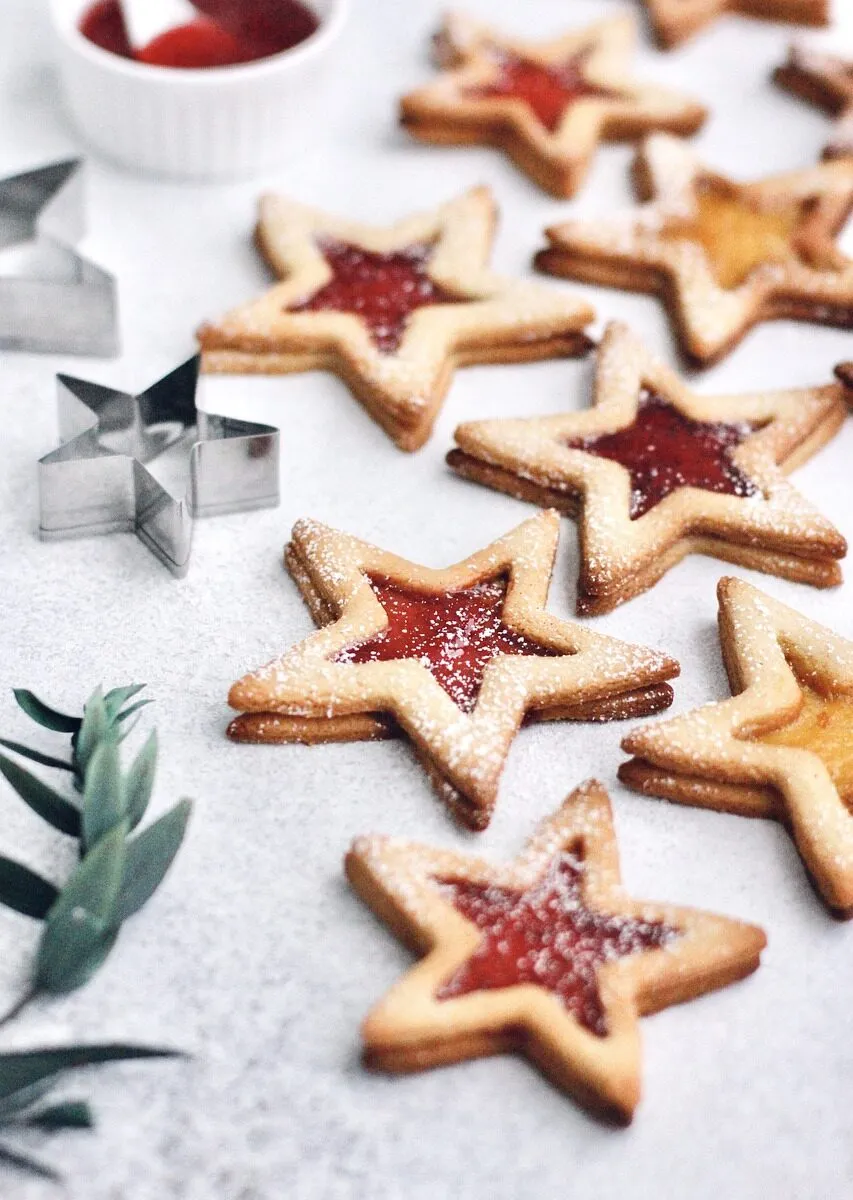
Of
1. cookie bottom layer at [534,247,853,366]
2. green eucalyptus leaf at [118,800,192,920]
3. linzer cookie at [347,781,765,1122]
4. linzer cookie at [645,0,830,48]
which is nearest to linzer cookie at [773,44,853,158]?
linzer cookie at [645,0,830,48]

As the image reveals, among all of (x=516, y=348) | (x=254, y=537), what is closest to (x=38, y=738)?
(x=254, y=537)

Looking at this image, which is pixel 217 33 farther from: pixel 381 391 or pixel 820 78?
pixel 820 78

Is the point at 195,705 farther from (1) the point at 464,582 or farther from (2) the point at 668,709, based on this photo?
(2) the point at 668,709

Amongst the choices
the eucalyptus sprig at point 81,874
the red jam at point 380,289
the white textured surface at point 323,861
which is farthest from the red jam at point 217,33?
the eucalyptus sprig at point 81,874

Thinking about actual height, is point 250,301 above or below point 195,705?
above

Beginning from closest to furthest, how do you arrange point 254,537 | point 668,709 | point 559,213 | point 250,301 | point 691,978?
point 691,978 → point 668,709 → point 254,537 → point 250,301 → point 559,213

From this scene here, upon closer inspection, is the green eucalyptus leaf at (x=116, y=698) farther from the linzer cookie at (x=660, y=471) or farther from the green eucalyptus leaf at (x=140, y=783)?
the linzer cookie at (x=660, y=471)

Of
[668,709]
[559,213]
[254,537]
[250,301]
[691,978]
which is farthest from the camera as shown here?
[559,213]

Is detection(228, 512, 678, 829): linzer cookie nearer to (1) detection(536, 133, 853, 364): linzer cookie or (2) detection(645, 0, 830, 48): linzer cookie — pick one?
(1) detection(536, 133, 853, 364): linzer cookie
